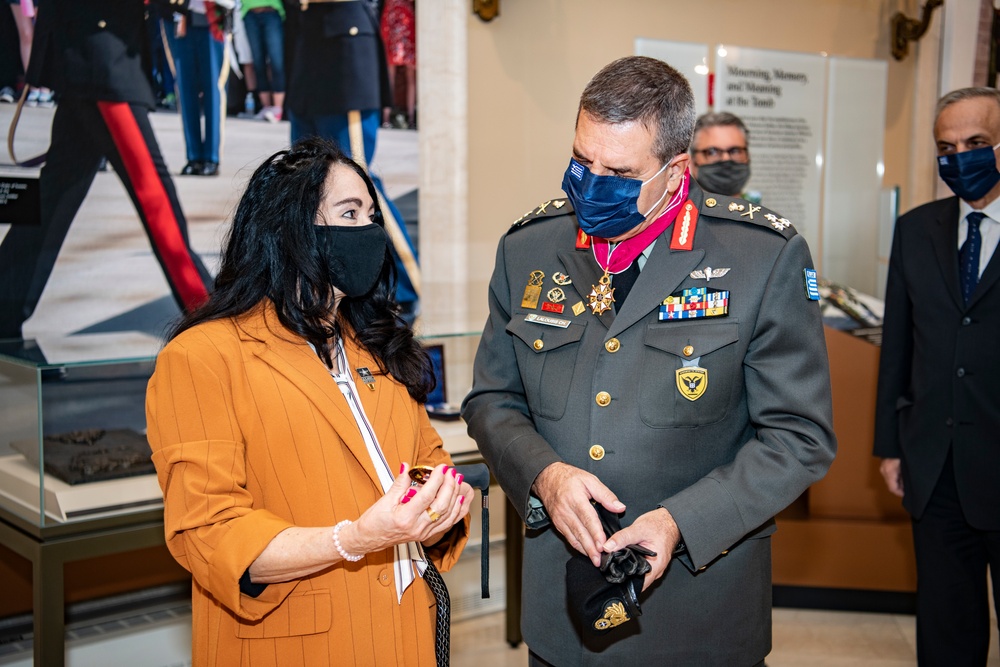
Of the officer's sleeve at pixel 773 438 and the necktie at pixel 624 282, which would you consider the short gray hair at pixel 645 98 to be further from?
the officer's sleeve at pixel 773 438

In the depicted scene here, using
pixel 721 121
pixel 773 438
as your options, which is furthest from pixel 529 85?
pixel 773 438

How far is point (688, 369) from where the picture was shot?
1692mm

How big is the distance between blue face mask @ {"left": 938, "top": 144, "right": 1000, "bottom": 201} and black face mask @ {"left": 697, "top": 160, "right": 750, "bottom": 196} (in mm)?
1122

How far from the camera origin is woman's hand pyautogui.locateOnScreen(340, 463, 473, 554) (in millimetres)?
1362

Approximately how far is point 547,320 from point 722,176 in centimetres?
218

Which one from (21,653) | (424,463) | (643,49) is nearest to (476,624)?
(21,653)

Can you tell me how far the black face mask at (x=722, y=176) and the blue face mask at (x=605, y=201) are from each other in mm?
2094

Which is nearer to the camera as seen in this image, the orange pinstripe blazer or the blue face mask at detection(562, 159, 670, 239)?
the orange pinstripe blazer

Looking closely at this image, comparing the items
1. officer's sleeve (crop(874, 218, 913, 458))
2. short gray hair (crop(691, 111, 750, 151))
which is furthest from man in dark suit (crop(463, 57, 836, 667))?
short gray hair (crop(691, 111, 750, 151))

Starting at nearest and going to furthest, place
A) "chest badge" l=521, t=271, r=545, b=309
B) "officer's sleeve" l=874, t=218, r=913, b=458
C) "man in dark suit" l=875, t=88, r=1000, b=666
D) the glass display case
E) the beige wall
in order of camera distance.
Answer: "chest badge" l=521, t=271, r=545, b=309, the glass display case, "man in dark suit" l=875, t=88, r=1000, b=666, "officer's sleeve" l=874, t=218, r=913, b=458, the beige wall

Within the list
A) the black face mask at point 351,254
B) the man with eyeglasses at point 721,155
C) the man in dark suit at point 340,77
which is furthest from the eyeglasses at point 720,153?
the black face mask at point 351,254

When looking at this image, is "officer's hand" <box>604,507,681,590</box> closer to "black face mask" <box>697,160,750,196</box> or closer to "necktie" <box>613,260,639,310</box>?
"necktie" <box>613,260,639,310</box>

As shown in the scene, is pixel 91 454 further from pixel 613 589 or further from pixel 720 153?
pixel 720 153

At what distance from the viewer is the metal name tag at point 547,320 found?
182 cm
